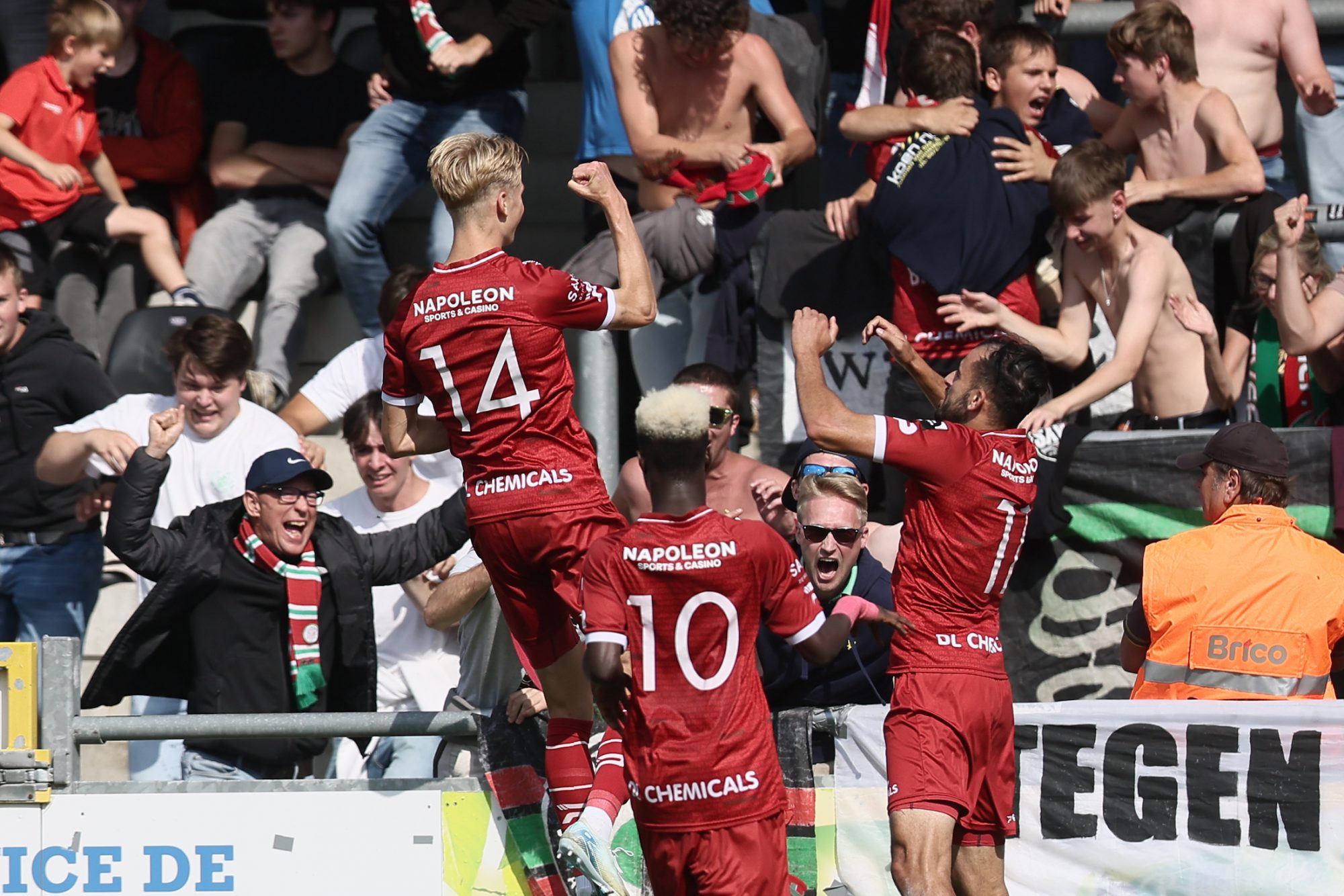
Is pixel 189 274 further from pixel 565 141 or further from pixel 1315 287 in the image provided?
pixel 1315 287

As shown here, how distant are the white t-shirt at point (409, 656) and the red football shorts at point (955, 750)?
6.40ft

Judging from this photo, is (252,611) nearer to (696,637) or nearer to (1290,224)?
(696,637)

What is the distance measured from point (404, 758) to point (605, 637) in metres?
2.04

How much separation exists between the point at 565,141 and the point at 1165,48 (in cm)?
381

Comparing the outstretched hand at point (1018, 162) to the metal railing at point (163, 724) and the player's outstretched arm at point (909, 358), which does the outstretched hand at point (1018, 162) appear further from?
the metal railing at point (163, 724)

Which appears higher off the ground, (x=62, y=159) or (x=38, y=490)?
(x=62, y=159)

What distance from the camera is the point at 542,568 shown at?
5.02 m

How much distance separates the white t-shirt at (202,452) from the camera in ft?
22.4

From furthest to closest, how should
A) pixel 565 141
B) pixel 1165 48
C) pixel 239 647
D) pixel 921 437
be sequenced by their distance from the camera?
pixel 565 141, pixel 1165 48, pixel 239 647, pixel 921 437

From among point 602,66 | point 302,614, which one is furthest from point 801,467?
point 602,66

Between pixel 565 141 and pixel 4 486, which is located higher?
pixel 565 141

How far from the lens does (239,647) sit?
5.86m

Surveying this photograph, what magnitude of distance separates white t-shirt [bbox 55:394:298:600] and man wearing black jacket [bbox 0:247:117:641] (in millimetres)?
339

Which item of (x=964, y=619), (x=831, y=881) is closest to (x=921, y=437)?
(x=964, y=619)
